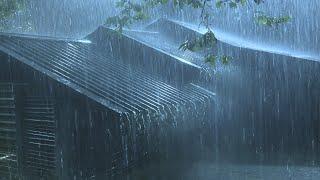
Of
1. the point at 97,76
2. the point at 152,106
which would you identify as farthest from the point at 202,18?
the point at 97,76

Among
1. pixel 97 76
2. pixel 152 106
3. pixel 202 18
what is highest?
pixel 202 18

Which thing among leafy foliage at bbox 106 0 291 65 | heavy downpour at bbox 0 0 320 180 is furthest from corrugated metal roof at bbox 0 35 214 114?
leafy foliage at bbox 106 0 291 65

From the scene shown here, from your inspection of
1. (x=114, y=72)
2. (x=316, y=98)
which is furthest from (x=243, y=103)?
(x=114, y=72)

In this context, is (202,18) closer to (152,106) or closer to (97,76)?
(152,106)

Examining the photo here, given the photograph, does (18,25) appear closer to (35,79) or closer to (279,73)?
(279,73)

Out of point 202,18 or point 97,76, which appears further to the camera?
point 97,76

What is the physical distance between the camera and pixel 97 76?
1112 cm

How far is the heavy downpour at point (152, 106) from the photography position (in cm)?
969

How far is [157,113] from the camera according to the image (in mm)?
10344

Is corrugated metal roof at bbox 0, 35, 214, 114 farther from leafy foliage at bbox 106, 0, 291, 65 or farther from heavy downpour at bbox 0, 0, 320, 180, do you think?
leafy foliage at bbox 106, 0, 291, 65

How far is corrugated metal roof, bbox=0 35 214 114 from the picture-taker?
9.63m

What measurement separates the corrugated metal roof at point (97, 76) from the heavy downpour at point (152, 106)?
5 cm

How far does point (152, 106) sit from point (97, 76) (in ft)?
5.80

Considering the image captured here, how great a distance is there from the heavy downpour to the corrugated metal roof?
0.05 meters
